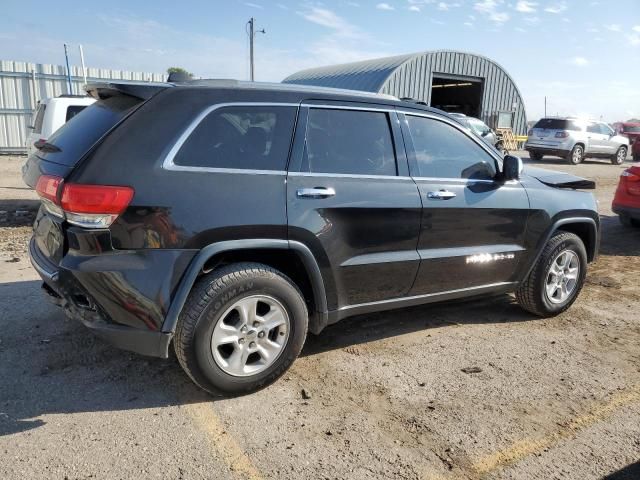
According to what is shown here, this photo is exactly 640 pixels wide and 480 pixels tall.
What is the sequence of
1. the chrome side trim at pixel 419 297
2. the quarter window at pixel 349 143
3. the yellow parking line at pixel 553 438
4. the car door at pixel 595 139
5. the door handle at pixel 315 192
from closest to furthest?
the yellow parking line at pixel 553 438
the door handle at pixel 315 192
the quarter window at pixel 349 143
the chrome side trim at pixel 419 297
the car door at pixel 595 139

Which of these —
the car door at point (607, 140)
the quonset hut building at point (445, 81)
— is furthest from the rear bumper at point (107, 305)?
the quonset hut building at point (445, 81)

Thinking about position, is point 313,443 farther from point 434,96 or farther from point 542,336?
point 434,96

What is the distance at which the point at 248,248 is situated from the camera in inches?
119

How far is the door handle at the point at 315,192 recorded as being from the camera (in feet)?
10.5

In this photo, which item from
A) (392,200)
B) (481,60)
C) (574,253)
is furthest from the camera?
(481,60)

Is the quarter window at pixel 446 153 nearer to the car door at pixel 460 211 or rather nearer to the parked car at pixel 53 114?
the car door at pixel 460 211

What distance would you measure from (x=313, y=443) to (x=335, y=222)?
1319mm

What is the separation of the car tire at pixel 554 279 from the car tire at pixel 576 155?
58.5 ft

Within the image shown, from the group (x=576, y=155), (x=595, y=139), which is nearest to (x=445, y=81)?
(x=595, y=139)

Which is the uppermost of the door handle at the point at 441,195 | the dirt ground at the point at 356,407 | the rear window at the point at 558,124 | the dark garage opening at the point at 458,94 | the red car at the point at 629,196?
the dark garage opening at the point at 458,94

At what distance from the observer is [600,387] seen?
3457 millimetres

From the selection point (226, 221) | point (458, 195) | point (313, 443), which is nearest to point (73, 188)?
point (226, 221)

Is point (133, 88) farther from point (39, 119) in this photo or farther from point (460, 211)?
point (39, 119)

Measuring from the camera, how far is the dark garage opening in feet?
99.2
